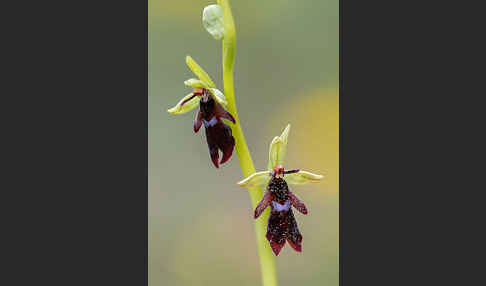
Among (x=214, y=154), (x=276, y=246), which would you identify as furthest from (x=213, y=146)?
(x=276, y=246)

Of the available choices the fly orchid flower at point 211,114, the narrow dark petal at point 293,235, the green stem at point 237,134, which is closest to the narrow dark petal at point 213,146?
the fly orchid flower at point 211,114

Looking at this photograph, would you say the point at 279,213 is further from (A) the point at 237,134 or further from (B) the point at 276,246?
(A) the point at 237,134

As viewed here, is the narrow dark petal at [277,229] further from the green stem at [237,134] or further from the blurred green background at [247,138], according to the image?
the blurred green background at [247,138]

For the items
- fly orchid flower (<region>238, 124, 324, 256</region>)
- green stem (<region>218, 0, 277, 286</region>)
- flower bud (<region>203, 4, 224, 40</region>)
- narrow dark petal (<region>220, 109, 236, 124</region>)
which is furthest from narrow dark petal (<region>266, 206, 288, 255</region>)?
flower bud (<region>203, 4, 224, 40</region>)

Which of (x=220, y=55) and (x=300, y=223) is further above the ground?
(x=220, y=55)
